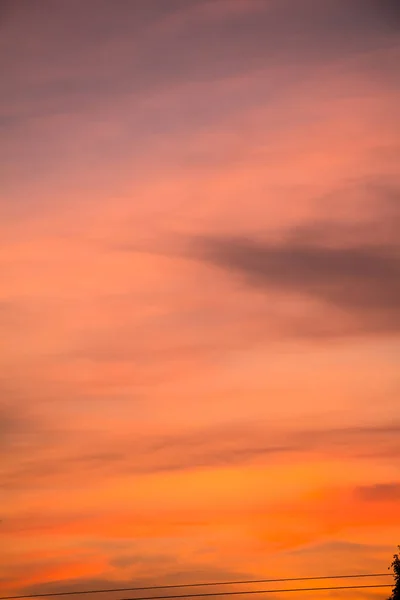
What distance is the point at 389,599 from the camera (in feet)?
213

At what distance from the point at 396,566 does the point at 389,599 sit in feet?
18.1

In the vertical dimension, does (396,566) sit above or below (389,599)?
above

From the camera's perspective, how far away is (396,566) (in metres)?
66.2
